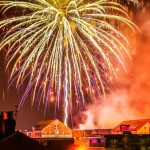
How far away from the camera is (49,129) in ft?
404

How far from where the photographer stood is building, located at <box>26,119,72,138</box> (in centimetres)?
11870

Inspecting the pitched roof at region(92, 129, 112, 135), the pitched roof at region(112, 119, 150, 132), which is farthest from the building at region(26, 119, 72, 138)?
the pitched roof at region(112, 119, 150, 132)

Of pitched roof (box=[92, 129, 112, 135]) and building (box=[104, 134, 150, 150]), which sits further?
pitched roof (box=[92, 129, 112, 135])

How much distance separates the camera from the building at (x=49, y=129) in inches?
4673

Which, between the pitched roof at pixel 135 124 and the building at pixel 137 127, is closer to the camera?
the building at pixel 137 127

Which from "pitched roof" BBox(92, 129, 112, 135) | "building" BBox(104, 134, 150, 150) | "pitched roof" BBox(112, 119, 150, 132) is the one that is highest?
"pitched roof" BBox(112, 119, 150, 132)

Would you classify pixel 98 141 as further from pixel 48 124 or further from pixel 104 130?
pixel 48 124

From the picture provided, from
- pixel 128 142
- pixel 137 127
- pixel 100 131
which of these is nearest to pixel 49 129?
pixel 100 131

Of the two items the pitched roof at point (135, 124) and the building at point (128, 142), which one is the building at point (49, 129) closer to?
the pitched roof at point (135, 124)

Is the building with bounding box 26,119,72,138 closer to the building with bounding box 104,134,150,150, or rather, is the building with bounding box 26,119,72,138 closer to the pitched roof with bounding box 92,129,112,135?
the pitched roof with bounding box 92,129,112,135

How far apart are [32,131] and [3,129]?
84.6 metres

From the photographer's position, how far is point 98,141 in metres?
67.3

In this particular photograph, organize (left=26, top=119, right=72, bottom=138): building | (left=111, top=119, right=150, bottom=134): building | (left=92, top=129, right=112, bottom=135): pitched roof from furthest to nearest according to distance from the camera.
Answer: (left=26, top=119, right=72, bottom=138): building, (left=92, top=129, right=112, bottom=135): pitched roof, (left=111, top=119, right=150, bottom=134): building

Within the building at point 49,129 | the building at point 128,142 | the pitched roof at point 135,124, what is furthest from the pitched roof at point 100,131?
the building at point 128,142
